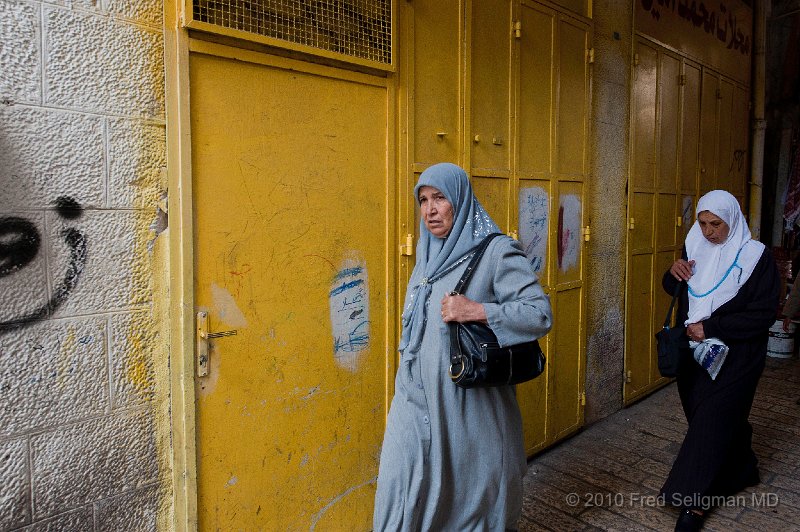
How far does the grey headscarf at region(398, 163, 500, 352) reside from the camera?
220 centimetres

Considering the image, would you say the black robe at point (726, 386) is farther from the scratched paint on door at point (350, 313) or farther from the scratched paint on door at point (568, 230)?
the scratched paint on door at point (350, 313)

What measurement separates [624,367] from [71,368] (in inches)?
167

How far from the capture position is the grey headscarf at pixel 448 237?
2203 millimetres

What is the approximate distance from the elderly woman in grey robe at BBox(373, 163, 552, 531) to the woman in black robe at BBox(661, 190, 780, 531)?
1.48m

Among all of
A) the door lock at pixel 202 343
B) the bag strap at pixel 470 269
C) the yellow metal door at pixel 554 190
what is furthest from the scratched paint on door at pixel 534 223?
the door lock at pixel 202 343

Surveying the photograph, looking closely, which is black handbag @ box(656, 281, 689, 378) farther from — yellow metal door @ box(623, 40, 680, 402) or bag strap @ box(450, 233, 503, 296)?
yellow metal door @ box(623, 40, 680, 402)

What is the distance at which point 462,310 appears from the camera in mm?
2041

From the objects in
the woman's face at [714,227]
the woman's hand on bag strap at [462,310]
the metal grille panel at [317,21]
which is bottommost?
the woman's hand on bag strap at [462,310]

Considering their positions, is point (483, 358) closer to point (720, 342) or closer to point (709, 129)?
point (720, 342)

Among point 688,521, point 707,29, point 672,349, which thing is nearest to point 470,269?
point 672,349

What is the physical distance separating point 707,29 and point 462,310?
5.45 m

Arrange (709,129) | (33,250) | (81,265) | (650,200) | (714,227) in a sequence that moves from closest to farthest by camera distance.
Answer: (33,250) < (81,265) < (714,227) < (650,200) < (709,129)

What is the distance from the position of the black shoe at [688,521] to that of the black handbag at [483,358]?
1.70 metres

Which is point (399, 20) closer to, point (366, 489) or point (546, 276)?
point (546, 276)
